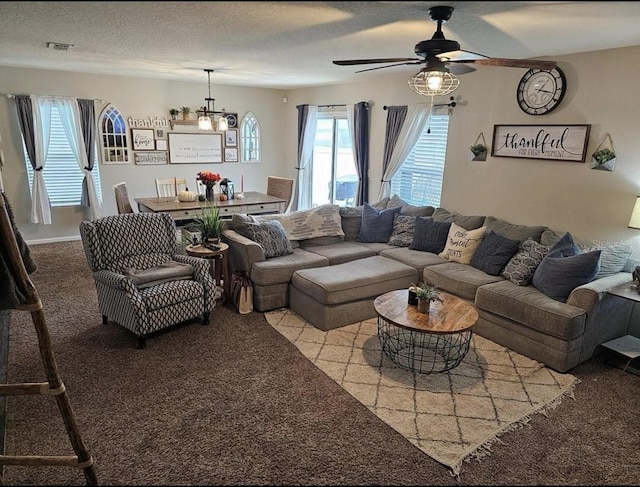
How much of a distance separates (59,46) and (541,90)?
4.62m

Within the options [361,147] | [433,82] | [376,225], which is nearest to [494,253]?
[376,225]

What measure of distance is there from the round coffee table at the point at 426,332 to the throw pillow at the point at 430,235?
3.97ft

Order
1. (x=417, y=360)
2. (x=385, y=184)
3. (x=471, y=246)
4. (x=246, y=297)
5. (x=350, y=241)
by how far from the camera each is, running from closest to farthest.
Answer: (x=417, y=360)
(x=246, y=297)
(x=471, y=246)
(x=350, y=241)
(x=385, y=184)

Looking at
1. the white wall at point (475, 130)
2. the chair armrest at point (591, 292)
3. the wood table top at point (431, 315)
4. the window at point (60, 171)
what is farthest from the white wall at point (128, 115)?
the chair armrest at point (591, 292)

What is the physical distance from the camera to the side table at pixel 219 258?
4.04 meters

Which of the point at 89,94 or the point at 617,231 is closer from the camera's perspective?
the point at 617,231

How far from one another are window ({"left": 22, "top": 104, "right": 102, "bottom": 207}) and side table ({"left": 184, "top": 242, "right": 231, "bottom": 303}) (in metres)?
3.33

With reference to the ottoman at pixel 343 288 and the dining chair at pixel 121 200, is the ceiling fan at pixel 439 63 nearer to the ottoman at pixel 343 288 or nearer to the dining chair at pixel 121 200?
the ottoman at pixel 343 288

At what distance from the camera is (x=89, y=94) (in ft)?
20.3

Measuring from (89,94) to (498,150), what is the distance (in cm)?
579

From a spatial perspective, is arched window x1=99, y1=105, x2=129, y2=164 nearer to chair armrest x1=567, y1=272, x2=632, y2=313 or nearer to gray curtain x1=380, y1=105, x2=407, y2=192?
gray curtain x1=380, y1=105, x2=407, y2=192

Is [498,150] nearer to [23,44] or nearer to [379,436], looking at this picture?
[379,436]

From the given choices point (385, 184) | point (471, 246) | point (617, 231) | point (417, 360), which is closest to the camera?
point (417, 360)

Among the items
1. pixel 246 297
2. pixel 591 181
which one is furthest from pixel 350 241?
pixel 591 181
